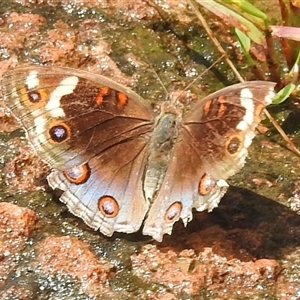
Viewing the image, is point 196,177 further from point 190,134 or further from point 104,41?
point 104,41

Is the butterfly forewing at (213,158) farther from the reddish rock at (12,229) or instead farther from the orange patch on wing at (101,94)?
the reddish rock at (12,229)

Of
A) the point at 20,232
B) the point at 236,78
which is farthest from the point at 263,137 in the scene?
the point at 20,232

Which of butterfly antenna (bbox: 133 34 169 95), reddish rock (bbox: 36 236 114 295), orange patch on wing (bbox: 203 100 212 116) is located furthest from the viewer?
butterfly antenna (bbox: 133 34 169 95)

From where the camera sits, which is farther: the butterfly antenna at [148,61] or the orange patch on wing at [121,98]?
the butterfly antenna at [148,61]

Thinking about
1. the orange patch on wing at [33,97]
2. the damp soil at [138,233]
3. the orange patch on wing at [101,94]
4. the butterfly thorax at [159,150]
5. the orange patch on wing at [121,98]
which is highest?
A: the orange patch on wing at [33,97]

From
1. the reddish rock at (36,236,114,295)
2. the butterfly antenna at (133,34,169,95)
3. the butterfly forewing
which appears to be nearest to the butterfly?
the butterfly forewing

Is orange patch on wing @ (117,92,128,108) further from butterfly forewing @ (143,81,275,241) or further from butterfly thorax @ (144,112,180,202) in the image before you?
butterfly forewing @ (143,81,275,241)

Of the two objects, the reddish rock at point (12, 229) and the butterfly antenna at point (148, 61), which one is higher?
the butterfly antenna at point (148, 61)

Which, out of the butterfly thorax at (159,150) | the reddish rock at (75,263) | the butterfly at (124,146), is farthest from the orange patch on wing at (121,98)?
the reddish rock at (75,263)

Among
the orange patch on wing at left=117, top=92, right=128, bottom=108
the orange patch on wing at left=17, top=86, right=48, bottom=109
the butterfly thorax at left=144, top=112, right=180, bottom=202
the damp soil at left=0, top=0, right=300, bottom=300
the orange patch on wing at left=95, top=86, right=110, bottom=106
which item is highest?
the orange patch on wing at left=17, top=86, right=48, bottom=109

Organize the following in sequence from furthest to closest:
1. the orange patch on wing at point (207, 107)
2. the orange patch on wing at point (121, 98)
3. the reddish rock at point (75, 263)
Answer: the orange patch on wing at point (121, 98), the orange patch on wing at point (207, 107), the reddish rock at point (75, 263)
